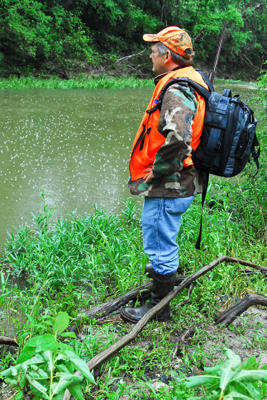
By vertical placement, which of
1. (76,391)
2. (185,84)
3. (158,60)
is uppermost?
(158,60)

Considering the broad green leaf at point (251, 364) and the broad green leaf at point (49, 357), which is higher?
the broad green leaf at point (251, 364)

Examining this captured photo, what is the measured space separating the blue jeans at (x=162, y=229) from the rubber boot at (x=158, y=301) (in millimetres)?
55

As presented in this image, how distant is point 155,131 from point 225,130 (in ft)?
1.34

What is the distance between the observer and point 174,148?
182 cm

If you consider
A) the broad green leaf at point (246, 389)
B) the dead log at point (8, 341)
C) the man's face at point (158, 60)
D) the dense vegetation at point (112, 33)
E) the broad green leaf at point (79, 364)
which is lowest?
the dead log at point (8, 341)

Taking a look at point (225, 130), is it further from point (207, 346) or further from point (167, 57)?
point (207, 346)

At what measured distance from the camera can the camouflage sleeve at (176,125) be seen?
1781 mm

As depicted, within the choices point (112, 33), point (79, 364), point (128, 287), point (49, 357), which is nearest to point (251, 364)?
point (79, 364)

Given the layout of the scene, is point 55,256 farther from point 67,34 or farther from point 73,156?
point 67,34

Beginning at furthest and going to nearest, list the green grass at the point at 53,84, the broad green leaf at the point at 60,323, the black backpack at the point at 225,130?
the green grass at the point at 53,84 → the black backpack at the point at 225,130 → the broad green leaf at the point at 60,323

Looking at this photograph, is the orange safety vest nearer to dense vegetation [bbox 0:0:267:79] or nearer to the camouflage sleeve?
the camouflage sleeve

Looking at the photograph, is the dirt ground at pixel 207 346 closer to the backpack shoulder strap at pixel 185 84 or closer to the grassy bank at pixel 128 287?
the grassy bank at pixel 128 287

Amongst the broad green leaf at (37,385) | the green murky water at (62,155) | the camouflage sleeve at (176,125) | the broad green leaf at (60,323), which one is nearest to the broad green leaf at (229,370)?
the broad green leaf at (37,385)

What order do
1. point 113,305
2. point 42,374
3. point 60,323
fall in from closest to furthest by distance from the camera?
point 42,374, point 60,323, point 113,305
